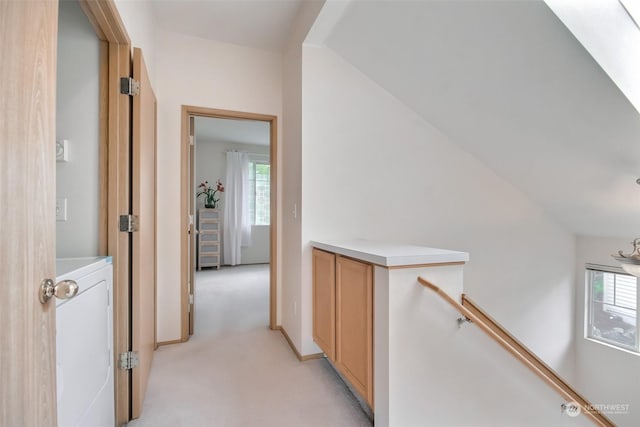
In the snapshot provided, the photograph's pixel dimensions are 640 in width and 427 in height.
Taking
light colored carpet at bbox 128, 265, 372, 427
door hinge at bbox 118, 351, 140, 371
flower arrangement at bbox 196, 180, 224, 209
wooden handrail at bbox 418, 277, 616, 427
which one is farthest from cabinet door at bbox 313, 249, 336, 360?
flower arrangement at bbox 196, 180, 224, 209

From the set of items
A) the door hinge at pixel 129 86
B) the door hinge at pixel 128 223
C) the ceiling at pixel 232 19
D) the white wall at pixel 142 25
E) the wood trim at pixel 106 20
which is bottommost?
the door hinge at pixel 128 223

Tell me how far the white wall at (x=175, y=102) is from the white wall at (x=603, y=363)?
411 cm

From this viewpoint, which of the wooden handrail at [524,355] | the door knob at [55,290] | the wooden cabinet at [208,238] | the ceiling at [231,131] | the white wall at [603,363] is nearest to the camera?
the door knob at [55,290]

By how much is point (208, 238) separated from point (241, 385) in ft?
13.8

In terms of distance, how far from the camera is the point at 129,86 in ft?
5.05

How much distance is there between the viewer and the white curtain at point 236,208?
20.0 ft

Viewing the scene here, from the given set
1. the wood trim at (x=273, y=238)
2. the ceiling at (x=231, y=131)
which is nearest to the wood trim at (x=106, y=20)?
the wood trim at (x=273, y=238)

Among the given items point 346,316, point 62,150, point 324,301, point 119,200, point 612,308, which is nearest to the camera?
point 62,150

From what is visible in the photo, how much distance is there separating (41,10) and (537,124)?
2.73 metres

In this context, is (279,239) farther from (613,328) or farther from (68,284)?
(613,328)

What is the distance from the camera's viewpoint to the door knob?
2.21 ft

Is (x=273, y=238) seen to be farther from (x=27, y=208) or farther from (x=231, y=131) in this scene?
(x=231, y=131)

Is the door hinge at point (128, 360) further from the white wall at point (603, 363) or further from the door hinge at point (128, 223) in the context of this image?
the white wall at point (603, 363)

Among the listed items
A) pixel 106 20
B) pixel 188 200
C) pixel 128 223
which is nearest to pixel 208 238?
pixel 188 200
